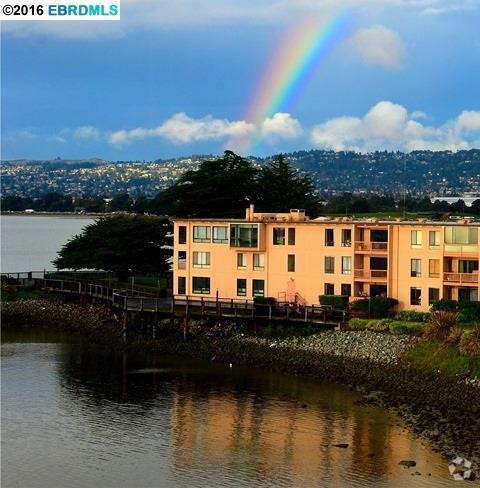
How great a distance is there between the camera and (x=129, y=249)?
75438mm

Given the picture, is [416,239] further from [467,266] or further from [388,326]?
[388,326]

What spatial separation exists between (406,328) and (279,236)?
11.8m

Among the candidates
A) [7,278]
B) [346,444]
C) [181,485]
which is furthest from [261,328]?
[7,278]

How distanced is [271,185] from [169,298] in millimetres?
27754

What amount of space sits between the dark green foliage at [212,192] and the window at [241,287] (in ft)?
60.6

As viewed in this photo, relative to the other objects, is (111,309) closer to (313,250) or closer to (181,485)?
(313,250)

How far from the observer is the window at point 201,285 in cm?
6166

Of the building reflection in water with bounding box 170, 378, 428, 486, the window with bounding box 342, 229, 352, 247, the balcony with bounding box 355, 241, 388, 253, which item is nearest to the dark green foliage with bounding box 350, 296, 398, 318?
the balcony with bounding box 355, 241, 388, 253

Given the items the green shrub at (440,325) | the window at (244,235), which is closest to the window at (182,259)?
the window at (244,235)

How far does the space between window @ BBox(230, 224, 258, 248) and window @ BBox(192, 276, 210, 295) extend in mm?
2920

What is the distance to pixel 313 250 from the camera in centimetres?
5862

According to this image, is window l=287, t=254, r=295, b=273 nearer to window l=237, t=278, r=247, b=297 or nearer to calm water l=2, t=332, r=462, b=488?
window l=237, t=278, r=247, b=297

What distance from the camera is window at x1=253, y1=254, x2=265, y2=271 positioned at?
60156 mm

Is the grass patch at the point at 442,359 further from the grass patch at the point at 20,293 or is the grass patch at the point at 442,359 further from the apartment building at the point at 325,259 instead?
the grass patch at the point at 20,293
